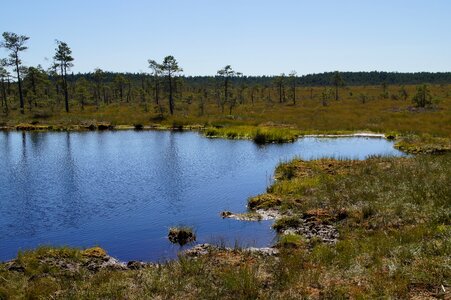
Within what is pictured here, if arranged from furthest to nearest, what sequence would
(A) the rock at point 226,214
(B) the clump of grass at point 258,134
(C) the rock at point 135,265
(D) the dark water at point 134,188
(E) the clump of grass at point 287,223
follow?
(B) the clump of grass at point 258,134 → (A) the rock at point 226,214 → (E) the clump of grass at point 287,223 → (D) the dark water at point 134,188 → (C) the rock at point 135,265

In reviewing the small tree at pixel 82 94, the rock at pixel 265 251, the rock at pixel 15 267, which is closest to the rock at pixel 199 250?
the rock at pixel 265 251

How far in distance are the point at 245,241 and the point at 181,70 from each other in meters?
76.8

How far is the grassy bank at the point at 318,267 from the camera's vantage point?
38.9ft

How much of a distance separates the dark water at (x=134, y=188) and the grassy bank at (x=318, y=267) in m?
3.03

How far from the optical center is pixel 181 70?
92.8m

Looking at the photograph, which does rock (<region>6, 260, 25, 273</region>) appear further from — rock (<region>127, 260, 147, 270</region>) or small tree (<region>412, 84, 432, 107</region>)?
small tree (<region>412, 84, 432, 107</region>)

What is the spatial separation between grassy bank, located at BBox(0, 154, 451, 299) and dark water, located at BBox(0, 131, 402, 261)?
303cm

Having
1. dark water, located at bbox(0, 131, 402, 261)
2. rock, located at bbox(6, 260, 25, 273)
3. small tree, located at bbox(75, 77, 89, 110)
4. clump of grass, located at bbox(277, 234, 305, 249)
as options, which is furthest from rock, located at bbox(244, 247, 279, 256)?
small tree, located at bbox(75, 77, 89, 110)

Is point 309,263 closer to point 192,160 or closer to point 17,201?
point 17,201

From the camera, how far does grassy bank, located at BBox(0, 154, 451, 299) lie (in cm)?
Answer: 1185

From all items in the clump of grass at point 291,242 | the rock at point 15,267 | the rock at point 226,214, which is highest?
the rock at point 15,267

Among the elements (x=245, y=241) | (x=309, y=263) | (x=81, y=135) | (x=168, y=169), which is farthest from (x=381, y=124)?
(x=309, y=263)

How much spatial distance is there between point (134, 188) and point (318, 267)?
63.4ft

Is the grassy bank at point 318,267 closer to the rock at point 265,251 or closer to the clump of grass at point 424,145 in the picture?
the rock at point 265,251
